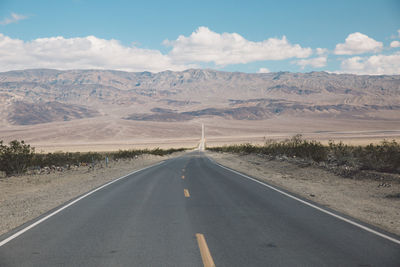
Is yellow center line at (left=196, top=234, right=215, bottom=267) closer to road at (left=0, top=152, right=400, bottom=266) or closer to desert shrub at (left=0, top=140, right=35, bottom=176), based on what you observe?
road at (left=0, top=152, right=400, bottom=266)

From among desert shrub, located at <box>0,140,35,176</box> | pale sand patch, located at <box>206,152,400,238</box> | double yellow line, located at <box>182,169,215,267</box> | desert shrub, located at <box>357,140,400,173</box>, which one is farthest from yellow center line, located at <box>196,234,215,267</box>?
desert shrub, located at <box>0,140,35,176</box>

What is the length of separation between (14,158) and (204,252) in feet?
81.0

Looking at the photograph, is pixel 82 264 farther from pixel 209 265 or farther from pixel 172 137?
pixel 172 137

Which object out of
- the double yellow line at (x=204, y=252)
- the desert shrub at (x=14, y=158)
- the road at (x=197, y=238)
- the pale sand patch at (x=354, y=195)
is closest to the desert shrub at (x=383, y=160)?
the pale sand patch at (x=354, y=195)

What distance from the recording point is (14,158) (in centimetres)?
2689

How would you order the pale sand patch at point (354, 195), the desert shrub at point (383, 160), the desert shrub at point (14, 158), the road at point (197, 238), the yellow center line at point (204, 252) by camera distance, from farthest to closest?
1. the desert shrub at point (14, 158)
2. the desert shrub at point (383, 160)
3. the pale sand patch at point (354, 195)
4. the road at point (197, 238)
5. the yellow center line at point (204, 252)

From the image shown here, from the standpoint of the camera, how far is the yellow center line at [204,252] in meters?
5.81

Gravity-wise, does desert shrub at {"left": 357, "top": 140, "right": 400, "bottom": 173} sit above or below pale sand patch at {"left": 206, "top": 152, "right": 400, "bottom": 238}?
above

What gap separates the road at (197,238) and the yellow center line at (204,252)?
0.05 feet

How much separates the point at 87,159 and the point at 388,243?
3877cm

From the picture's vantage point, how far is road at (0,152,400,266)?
6.04 m

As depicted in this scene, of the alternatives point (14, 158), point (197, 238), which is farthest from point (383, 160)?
point (14, 158)

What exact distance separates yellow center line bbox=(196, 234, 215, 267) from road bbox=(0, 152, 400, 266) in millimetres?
17

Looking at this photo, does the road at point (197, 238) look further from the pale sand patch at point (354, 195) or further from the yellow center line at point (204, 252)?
the pale sand patch at point (354, 195)
